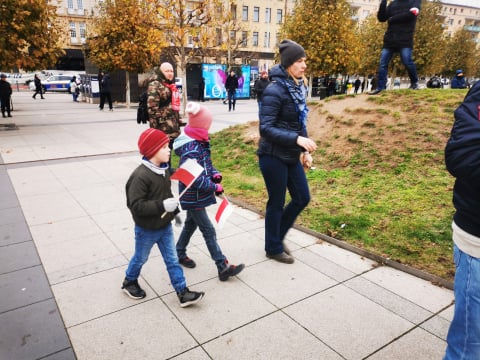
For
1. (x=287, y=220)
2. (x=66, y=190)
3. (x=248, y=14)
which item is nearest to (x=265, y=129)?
(x=287, y=220)

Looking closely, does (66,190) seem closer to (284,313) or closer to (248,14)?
(284,313)

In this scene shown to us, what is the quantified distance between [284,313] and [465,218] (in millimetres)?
1721

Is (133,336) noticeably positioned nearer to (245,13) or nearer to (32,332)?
(32,332)

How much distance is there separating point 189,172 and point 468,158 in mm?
1947

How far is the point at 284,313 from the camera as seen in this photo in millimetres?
3049

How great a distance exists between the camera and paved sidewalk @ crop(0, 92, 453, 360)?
264 centimetres

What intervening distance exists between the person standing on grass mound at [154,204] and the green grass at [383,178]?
225cm

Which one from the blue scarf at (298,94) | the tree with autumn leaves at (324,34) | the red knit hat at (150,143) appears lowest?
the red knit hat at (150,143)

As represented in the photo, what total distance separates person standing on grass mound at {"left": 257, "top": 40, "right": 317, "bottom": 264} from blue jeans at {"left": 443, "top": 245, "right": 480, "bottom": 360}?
158cm

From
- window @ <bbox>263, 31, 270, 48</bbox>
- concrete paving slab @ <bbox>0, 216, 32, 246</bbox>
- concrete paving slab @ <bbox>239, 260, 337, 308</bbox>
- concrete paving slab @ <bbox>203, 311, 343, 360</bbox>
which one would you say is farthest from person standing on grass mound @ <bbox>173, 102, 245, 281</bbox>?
window @ <bbox>263, 31, 270, 48</bbox>

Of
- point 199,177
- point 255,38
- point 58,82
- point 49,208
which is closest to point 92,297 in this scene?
point 199,177

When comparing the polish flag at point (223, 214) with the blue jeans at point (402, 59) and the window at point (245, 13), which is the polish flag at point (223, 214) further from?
the window at point (245, 13)

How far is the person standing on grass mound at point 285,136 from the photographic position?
11.1ft

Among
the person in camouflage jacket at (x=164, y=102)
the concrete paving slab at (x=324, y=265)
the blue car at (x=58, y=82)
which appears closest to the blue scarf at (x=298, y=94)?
the concrete paving slab at (x=324, y=265)
